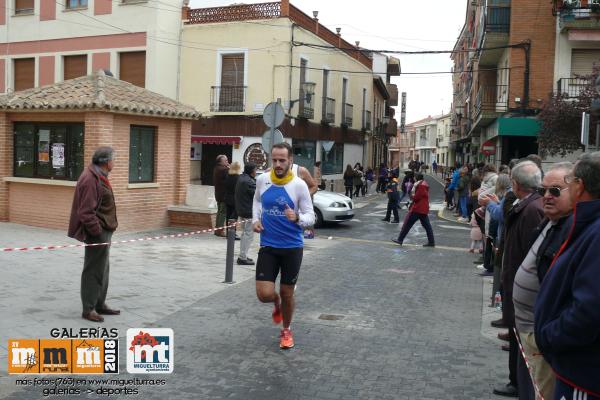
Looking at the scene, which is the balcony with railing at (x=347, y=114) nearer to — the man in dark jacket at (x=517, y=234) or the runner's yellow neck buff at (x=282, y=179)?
the runner's yellow neck buff at (x=282, y=179)

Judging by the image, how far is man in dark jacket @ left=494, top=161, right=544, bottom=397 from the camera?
181 inches

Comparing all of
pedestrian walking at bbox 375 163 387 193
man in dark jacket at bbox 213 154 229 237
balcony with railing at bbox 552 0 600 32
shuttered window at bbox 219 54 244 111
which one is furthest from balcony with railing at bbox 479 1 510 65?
man in dark jacket at bbox 213 154 229 237

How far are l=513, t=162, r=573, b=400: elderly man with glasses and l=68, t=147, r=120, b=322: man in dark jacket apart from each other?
426 cm

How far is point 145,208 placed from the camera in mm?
13625

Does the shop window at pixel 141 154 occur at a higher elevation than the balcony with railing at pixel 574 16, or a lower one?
lower

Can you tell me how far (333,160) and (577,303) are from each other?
2962 cm

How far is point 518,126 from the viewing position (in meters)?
21.2

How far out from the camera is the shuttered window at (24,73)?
2725 centimetres

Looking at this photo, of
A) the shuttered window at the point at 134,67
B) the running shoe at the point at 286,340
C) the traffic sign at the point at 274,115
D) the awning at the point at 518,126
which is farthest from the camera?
the shuttered window at the point at 134,67

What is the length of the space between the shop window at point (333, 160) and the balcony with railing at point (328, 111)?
5.12ft

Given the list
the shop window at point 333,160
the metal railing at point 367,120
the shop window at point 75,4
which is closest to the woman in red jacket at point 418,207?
the shop window at point 333,160

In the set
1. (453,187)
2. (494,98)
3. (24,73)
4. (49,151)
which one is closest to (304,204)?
(49,151)

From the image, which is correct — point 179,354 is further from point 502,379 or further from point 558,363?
point 558,363

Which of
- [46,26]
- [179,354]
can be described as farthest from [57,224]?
[46,26]
